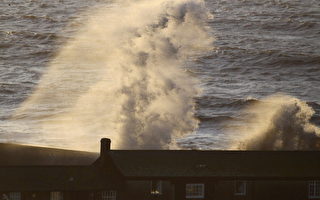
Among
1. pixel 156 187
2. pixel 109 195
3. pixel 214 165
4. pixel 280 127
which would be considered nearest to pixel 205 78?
pixel 280 127

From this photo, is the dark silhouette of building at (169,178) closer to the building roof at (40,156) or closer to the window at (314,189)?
the window at (314,189)

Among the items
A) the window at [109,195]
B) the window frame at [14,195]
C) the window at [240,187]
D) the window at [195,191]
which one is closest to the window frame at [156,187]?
the window at [195,191]

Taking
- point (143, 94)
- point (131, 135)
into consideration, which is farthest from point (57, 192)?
point (143, 94)

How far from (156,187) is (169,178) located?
1.03 meters

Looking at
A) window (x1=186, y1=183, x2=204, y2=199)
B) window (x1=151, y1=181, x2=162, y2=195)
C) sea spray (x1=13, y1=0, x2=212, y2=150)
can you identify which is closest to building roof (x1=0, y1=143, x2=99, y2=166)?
window (x1=151, y1=181, x2=162, y2=195)

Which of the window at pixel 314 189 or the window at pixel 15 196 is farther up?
the window at pixel 314 189

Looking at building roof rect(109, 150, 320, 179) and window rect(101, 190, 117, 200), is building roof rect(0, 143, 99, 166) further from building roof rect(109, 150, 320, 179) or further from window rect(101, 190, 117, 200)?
window rect(101, 190, 117, 200)

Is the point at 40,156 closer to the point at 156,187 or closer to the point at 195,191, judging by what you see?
the point at 156,187

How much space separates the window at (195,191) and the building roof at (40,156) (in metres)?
11.0

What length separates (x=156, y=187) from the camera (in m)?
52.9

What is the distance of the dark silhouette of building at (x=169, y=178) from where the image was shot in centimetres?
Result: 5134

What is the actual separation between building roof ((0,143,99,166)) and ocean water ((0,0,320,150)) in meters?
15.2

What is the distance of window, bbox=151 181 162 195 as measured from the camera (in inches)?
2079

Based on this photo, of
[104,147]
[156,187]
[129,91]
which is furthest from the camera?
[129,91]
